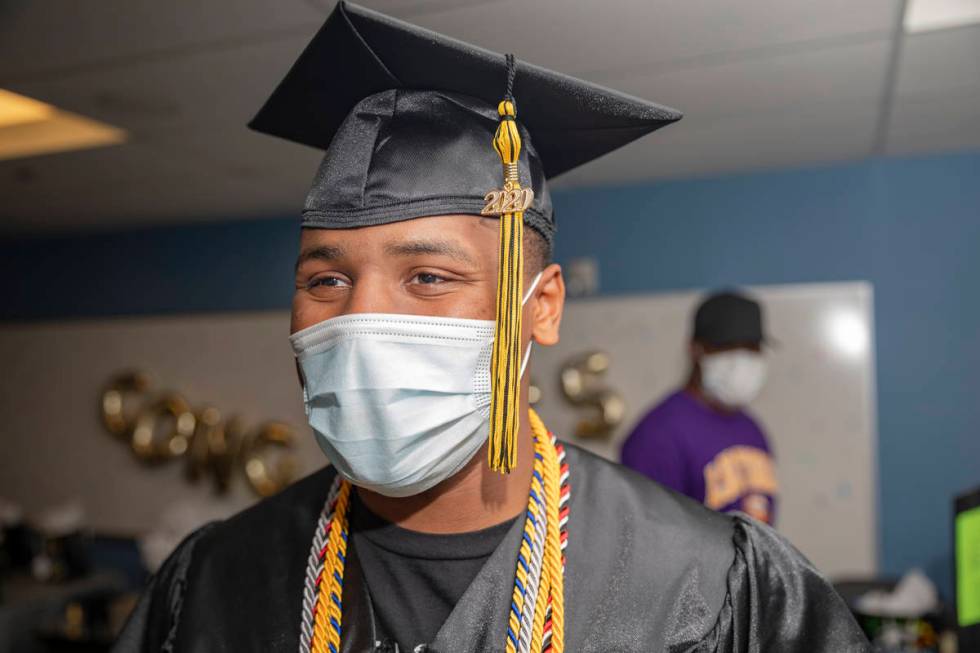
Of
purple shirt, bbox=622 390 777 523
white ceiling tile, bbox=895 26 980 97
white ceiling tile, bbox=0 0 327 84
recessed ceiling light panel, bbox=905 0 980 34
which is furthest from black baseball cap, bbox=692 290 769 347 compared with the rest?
white ceiling tile, bbox=0 0 327 84

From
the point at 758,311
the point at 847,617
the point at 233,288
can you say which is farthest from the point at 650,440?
the point at 233,288

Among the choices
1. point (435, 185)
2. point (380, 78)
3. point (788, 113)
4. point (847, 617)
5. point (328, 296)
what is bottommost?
point (847, 617)

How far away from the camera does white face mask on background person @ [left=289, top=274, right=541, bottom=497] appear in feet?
2.66

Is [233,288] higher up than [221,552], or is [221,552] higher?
[233,288]

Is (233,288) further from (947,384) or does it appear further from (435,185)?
(435,185)

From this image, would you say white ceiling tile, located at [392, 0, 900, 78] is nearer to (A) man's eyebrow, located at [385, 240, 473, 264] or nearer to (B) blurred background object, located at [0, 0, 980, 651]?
(B) blurred background object, located at [0, 0, 980, 651]

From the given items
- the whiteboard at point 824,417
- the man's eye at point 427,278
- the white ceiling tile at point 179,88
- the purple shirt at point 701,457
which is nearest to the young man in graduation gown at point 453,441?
the man's eye at point 427,278

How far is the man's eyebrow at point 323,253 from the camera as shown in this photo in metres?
0.83

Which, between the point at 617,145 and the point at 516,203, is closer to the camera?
the point at 516,203

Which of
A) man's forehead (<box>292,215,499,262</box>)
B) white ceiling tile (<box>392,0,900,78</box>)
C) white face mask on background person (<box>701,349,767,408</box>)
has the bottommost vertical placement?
white face mask on background person (<box>701,349,767,408</box>)

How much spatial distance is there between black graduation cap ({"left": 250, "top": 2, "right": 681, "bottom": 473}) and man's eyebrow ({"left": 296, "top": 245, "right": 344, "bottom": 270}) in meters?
0.03

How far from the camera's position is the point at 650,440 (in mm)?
2141

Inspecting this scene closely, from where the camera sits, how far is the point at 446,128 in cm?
89

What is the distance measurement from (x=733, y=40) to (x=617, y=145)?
96 centimetres
